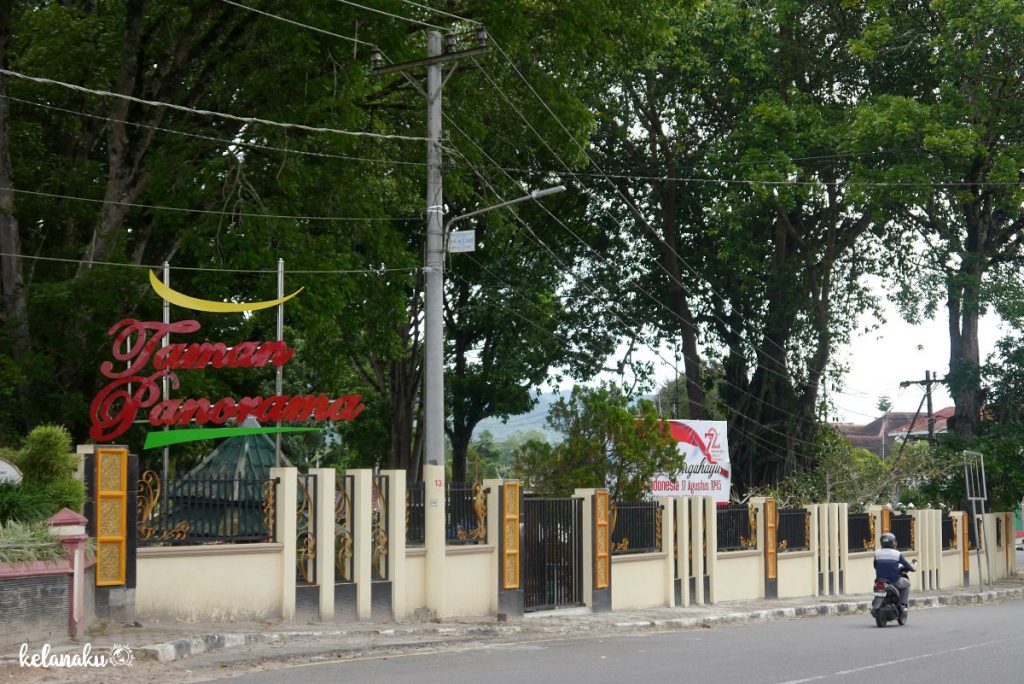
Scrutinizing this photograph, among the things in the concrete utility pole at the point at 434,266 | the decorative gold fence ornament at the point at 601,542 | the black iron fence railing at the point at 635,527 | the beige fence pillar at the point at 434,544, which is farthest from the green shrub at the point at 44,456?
the black iron fence railing at the point at 635,527

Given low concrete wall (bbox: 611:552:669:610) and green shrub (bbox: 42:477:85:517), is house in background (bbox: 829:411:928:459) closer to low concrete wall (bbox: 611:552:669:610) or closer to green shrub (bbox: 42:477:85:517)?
low concrete wall (bbox: 611:552:669:610)

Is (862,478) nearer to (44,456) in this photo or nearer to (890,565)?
(890,565)

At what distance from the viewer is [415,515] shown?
17859 mm

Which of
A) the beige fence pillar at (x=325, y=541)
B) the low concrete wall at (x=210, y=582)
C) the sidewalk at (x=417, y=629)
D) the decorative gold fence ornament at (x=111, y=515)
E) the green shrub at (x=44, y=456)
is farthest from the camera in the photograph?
the beige fence pillar at (x=325, y=541)

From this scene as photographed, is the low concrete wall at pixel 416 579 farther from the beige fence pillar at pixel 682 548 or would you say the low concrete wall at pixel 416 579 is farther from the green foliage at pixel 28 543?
the beige fence pillar at pixel 682 548

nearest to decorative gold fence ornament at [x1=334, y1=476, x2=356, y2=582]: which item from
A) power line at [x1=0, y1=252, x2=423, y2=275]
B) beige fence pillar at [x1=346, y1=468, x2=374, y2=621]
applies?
beige fence pillar at [x1=346, y1=468, x2=374, y2=621]

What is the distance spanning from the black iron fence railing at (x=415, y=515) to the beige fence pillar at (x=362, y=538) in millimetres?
936

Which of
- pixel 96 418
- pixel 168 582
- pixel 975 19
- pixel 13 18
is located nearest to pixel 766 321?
pixel 975 19

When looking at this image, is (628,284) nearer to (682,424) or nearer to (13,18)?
(682,424)

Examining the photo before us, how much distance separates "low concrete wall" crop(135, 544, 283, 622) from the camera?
14.5 metres

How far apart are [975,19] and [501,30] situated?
1518 cm

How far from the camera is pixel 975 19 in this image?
111 ft

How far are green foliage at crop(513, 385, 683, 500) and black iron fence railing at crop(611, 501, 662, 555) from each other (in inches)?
147

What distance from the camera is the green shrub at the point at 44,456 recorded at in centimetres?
1345
